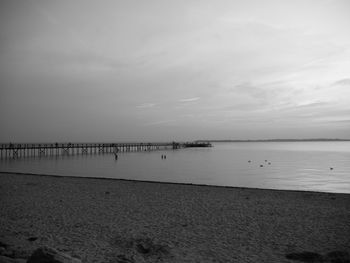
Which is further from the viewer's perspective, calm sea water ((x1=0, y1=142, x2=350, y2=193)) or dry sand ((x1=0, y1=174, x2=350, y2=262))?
calm sea water ((x1=0, y1=142, x2=350, y2=193))

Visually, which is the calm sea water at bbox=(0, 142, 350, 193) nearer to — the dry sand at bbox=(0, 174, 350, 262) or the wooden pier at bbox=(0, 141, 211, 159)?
the dry sand at bbox=(0, 174, 350, 262)

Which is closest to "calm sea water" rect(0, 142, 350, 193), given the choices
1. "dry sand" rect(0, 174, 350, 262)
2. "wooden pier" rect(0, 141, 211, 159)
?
"dry sand" rect(0, 174, 350, 262)

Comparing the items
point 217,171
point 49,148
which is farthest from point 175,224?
point 49,148

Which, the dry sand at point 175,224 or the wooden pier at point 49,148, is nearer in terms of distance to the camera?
the dry sand at point 175,224

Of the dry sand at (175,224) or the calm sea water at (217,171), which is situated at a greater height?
the dry sand at (175,224)

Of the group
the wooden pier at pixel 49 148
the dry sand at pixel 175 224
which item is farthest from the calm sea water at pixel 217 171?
the wooden pier at pixel 49 148

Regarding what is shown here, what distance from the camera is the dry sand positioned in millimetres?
5695

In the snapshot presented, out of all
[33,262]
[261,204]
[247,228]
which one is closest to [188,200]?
[261,204]

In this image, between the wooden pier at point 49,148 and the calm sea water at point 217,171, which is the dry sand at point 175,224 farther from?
the wooden pier at point 49,148

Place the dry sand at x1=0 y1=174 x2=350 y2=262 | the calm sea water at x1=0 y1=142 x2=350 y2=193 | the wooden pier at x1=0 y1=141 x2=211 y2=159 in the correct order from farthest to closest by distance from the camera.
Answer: the wooden pier at x1=0 y1=141 x2=211 y2=159 < the calm sea water at x1=0 y1=142 x2=350 y2=193 < the dry sand at x1=0 y1=174 x2=350 y2=262

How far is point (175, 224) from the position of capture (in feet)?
25.4

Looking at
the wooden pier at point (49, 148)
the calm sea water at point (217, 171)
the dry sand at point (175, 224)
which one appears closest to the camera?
the dry sand at point (175, 224)

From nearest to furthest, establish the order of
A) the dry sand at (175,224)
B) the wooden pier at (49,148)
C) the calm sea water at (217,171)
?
the dry sand at (175,224) → the calm sea water at (217,171) → the wooden pier at (49,148)

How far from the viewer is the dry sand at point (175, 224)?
570 cm
